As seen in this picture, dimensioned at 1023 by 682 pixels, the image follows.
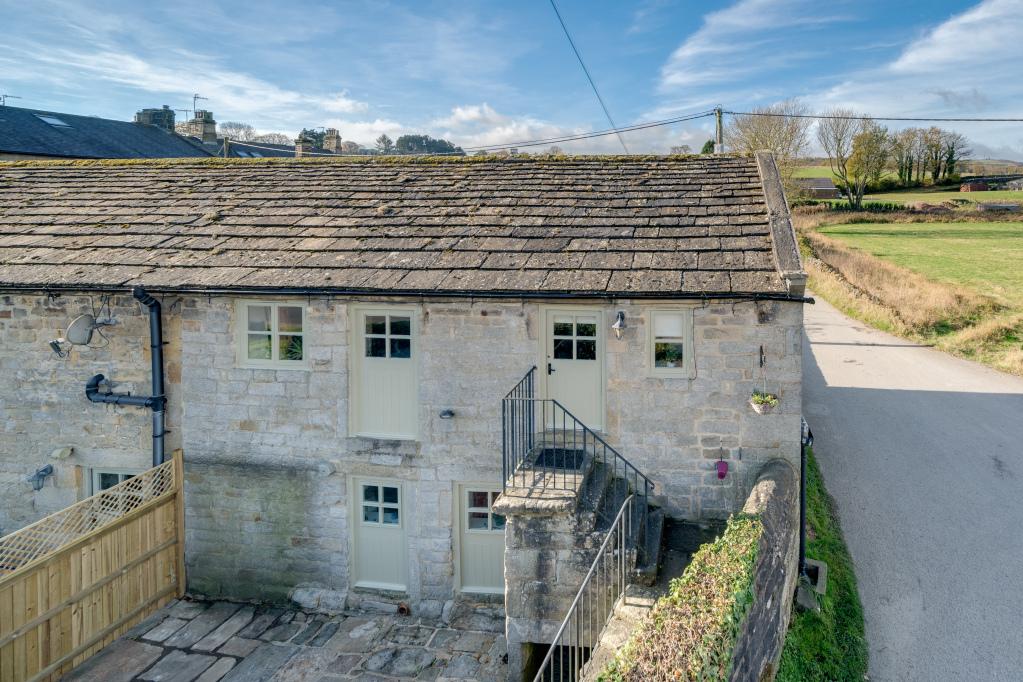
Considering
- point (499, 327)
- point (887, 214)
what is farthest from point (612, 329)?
point (887, 214)

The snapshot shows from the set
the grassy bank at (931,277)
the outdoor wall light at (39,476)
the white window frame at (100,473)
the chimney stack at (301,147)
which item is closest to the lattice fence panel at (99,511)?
the white window frame at (100,473)

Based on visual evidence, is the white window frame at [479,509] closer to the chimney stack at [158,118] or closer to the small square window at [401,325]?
the small square window at [401,325]

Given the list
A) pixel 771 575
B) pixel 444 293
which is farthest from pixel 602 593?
pixel 444 293

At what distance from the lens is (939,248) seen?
4122cm

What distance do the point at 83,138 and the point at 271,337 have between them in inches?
1164

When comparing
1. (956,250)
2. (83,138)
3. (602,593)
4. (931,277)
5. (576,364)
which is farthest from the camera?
(956,250)

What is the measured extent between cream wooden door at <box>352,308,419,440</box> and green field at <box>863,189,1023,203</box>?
60932 mm

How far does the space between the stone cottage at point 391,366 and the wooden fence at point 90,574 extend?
15.9 inches

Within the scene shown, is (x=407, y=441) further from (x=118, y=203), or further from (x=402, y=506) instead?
(x=118, y=203)

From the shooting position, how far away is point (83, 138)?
3294 centimetres

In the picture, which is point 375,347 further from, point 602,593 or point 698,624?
Result: point 698,624

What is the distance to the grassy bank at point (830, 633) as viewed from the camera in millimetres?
7941

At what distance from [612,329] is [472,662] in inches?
174

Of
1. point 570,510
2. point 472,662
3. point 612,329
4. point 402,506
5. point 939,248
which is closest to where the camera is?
point 570,510
